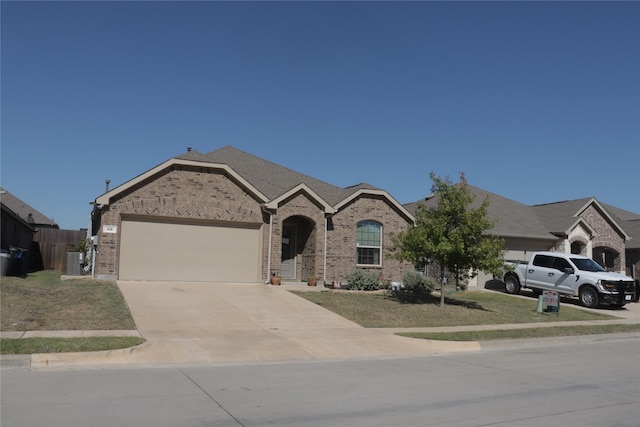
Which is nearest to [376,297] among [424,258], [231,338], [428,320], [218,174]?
[424,258]

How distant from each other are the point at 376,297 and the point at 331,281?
331cm

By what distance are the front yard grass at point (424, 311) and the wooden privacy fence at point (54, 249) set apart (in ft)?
57.5

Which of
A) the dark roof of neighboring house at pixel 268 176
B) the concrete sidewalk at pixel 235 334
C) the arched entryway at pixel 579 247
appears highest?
the dark roof of neighboring house at pixel 268 176

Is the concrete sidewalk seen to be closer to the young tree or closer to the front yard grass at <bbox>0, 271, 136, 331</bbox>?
A: the front yard grass at <bbox>0, 271, 136, 331</bbox>

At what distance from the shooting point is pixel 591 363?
11.6 m

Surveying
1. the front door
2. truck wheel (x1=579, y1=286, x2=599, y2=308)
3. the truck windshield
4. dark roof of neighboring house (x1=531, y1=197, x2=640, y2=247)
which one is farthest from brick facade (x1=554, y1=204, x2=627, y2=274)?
the front door

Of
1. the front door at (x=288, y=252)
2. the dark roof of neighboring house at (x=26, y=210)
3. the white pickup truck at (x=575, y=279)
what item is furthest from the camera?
the dark roof of neighboring house at (x=26, y=210)

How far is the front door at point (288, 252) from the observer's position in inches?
957

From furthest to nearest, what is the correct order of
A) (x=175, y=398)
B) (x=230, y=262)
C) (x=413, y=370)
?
(x=230, y=262) → (x=413, y=370) → (x=175, y=398)

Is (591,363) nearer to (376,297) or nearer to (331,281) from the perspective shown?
(376,297)

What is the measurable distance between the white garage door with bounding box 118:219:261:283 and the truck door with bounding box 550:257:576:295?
12525mm

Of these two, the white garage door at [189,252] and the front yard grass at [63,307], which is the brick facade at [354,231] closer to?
the white garage door at [189,252]

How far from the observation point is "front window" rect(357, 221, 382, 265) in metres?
25.0

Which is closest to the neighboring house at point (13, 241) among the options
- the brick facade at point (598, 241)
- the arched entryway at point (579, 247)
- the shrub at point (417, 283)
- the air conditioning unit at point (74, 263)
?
the air conditioning unit at point (74, 263)
